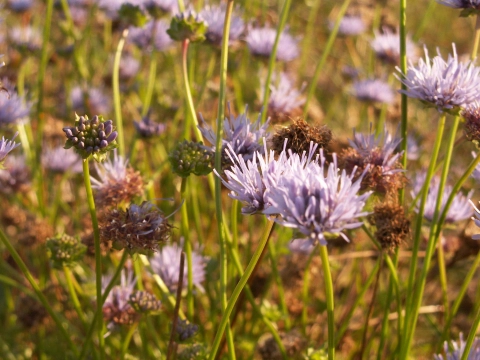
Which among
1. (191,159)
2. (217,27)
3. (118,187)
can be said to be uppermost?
(217,27)

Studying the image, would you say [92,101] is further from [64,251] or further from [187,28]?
[64,251]

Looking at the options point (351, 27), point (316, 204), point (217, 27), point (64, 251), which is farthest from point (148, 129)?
point (351, 27)

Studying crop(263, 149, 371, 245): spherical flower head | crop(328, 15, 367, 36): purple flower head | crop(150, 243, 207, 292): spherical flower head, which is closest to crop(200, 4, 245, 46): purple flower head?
crop(150, 243, 207, 292): spherical flower head

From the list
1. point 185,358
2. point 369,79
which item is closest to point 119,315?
point 185,358

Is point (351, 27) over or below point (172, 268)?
over

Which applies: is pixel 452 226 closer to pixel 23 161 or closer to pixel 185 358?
pixel 185 358
